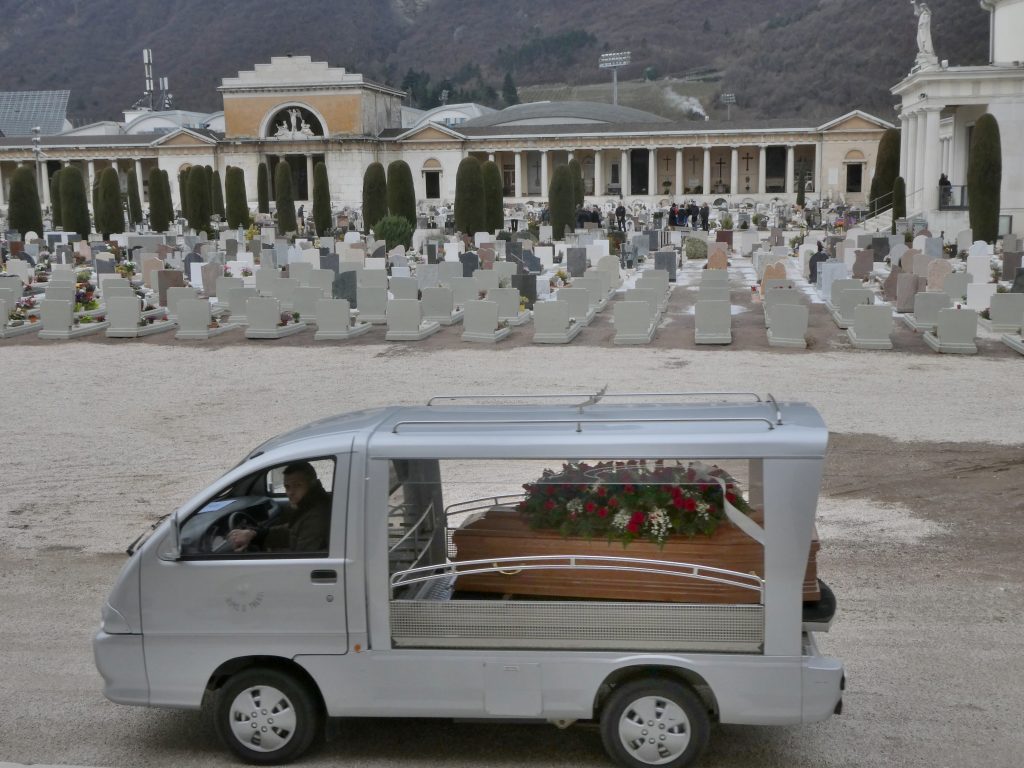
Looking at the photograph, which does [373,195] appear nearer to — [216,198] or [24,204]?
[24,204]

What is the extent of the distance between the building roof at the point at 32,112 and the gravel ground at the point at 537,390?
4093 inches

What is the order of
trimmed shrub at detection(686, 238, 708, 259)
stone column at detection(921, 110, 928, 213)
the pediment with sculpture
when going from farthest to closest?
1. the pediment with sculpture
2. stone column at detection(921, 110, 928, 213)
3. trimmed shrub at detection(686, 238, 708, 259)

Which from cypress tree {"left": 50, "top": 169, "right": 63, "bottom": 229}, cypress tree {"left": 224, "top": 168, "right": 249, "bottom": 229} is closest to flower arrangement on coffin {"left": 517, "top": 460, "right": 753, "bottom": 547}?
cypress tree {"left": 50, "top": 169, "right": 63, "bottom": 229}

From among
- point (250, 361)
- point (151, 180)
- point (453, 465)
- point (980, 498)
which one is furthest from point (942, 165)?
point (453, 465)

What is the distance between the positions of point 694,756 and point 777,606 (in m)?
0.74

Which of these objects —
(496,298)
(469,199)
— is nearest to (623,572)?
(496,298)

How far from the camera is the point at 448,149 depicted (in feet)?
233

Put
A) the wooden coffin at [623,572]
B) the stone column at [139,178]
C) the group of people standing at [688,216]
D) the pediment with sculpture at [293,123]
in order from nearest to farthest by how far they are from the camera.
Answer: the wooden coffin at [623,572] < the group of people standing at [688,216] < the pediment with sculpture at [293,123] < the stone column at [139,178]

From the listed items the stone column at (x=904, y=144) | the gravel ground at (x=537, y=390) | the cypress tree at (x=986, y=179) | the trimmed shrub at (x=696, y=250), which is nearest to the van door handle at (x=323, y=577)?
the gravel ground at (x=537, y=390)

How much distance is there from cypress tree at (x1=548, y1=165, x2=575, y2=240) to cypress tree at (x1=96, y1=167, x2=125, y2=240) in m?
15.6

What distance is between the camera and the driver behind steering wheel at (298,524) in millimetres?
5398

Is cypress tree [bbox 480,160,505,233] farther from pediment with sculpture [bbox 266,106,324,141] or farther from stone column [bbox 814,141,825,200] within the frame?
pediment with sculpture [bbox 266,106,324,141]

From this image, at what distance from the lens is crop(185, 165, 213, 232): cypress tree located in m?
45.5

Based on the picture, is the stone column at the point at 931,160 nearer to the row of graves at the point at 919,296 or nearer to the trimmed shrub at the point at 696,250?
the trimmed shrub at the point at 696,250
